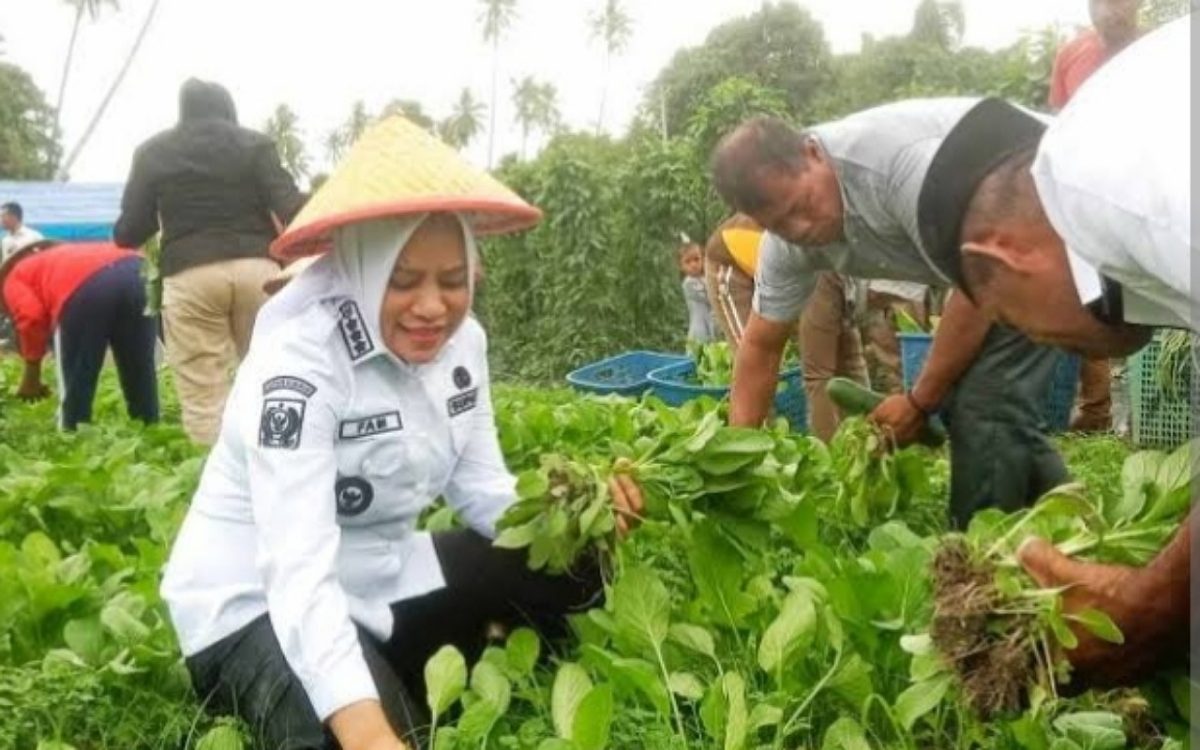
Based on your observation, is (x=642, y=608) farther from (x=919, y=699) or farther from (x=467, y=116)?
(x=467, y=116)

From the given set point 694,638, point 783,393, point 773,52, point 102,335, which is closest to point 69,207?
point 773,52

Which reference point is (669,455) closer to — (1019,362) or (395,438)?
(395,438)

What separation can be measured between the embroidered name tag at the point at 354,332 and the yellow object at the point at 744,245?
370cm

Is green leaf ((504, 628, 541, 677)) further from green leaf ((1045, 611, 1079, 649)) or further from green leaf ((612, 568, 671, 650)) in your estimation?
green leaf ((1045, 611, 1079, 649))

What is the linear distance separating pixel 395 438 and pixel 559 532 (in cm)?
30

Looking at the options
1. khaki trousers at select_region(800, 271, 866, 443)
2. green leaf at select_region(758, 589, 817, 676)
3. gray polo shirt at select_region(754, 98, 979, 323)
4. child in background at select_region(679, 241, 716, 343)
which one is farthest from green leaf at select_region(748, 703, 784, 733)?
child in background at select_region(679, 241, 716, 343)

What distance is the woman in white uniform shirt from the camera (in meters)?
2.10

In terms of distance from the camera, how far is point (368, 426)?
7.63 feet

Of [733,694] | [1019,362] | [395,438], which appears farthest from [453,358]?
[1019,362]

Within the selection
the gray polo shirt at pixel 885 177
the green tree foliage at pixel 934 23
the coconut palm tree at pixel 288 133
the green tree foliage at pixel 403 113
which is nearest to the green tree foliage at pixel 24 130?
the coconut palm tree at pixel 288 133

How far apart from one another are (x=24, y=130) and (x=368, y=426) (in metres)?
39.6

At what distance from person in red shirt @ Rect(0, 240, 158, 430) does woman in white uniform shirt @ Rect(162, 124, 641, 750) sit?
11.3 feet

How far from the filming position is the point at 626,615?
2406 millimetres

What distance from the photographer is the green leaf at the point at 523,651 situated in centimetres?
248
